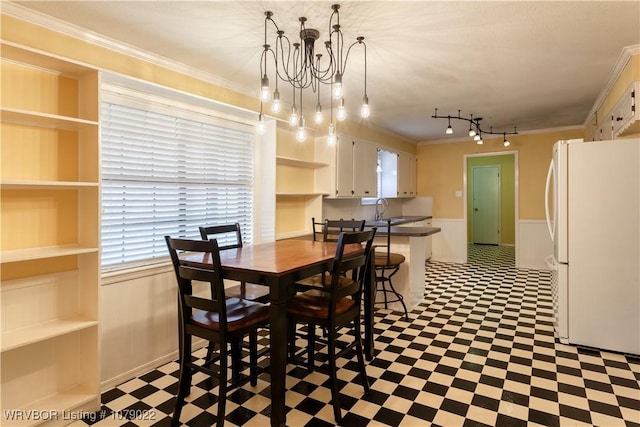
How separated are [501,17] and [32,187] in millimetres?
2934

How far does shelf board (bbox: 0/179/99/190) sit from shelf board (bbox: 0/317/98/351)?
0.79 metres

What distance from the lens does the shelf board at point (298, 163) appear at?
3.76 metres

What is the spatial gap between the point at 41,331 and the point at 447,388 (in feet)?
7.98

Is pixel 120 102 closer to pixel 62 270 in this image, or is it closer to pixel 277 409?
pixel 62 270

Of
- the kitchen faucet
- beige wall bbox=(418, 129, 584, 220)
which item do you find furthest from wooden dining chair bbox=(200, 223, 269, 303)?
beige wall bbox=(418, 129, 584, 220)

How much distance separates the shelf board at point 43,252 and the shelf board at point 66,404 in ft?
2.80

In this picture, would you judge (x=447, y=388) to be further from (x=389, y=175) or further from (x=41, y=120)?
(x=389, y=175)

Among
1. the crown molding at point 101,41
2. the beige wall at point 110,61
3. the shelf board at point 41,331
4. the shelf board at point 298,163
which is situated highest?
the crown molding at point 101,41

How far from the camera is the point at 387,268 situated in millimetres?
3590

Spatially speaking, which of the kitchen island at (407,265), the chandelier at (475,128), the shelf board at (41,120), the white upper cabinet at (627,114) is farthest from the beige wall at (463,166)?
the shelf board at (41,120)

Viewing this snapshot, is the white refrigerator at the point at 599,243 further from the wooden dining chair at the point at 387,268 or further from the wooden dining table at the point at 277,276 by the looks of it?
the wooden dining table at the point at 277,276

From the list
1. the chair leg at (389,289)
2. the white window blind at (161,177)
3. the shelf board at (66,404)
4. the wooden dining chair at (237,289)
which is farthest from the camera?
the chair leg at (389,289)

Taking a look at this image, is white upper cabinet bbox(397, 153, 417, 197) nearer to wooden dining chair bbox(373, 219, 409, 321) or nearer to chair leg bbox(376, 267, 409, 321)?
wooden dining chair bbox(373, 219, 409, 321)

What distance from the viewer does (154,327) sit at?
2.72 m
